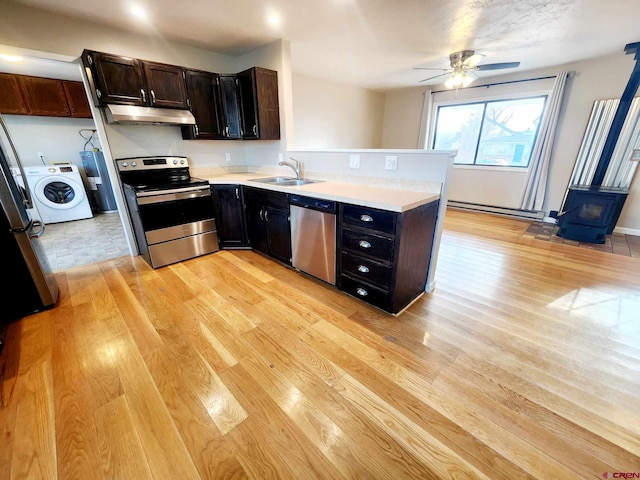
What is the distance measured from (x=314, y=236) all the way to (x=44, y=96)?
534 cm

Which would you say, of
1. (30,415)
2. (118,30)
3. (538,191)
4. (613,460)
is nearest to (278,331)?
(30,415)

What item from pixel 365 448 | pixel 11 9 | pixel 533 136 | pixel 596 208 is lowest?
pixel 365 448

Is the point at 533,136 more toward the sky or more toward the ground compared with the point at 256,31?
more toward the ground

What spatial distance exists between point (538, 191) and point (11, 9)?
22.9ft

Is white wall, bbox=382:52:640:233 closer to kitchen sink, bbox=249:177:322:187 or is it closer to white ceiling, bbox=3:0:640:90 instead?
white ceiling, bbox=3:0:640:90

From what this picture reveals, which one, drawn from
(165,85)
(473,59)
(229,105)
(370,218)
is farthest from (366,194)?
(473,59)

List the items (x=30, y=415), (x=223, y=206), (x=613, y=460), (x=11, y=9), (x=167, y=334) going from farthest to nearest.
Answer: (x=223, y=206) < (x=11, y=9) < (x=167, y=334) < (x=30, y=415) < (x=613, y=460)

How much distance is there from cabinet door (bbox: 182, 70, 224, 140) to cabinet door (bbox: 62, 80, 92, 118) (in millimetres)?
2953

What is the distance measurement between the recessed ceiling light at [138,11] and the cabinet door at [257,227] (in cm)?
193

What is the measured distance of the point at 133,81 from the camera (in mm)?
2566

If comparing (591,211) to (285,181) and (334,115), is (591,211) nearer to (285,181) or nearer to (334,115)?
(285,181)

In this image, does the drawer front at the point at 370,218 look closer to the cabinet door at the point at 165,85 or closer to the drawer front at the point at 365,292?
the drawer front at the point at 365,292

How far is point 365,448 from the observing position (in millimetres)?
1149

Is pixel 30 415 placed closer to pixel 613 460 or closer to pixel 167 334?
pixel 167 334
